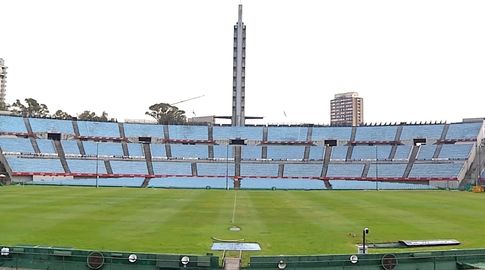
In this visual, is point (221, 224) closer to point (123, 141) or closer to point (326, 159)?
point (326, 159)

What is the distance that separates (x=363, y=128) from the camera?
9888 cm

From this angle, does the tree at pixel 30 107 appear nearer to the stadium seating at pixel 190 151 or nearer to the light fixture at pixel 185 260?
the stadium seating at pixel 190 151

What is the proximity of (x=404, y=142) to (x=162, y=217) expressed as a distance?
2819 inches

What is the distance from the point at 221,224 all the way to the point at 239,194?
27914 millimetres

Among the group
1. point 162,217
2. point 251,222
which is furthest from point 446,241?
point 162,217

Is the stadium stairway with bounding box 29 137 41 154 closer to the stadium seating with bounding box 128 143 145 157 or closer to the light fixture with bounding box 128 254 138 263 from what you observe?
the stadium seating with bounding box 128 143 145 157

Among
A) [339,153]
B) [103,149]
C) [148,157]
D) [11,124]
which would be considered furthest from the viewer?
[339,153]

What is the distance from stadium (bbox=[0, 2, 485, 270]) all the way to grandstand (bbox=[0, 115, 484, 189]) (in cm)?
28

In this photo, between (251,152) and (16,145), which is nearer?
(16,145)

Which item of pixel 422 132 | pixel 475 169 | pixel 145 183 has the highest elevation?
pixel 422 132

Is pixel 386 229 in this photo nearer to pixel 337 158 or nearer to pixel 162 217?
pixel 162 217

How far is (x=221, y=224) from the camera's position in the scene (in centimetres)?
2919

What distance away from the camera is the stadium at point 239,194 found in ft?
49.7

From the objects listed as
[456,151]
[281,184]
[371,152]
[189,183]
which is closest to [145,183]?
[189,183]
